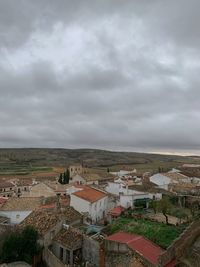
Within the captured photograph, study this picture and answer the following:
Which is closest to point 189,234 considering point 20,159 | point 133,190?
point 133,190

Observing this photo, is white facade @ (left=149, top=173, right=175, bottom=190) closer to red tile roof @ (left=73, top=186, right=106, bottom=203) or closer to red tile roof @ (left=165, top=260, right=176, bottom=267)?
red tile roof @ (left=73, top=186, right=106, bottom=203)

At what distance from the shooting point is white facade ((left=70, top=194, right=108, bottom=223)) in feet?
124

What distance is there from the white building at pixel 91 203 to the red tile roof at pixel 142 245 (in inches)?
487

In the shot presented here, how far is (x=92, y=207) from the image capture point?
38.1 meters

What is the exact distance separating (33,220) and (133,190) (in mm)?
Answer: 16124

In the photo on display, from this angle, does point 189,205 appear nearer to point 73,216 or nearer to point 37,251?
point 73,216

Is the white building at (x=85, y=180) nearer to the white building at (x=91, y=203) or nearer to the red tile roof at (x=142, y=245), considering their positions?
the white building at (x=91, y=203)

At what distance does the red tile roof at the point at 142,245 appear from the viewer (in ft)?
73.0

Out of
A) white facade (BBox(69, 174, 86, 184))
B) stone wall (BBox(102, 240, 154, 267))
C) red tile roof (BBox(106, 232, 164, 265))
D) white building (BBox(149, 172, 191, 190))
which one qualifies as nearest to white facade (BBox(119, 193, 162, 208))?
white building (BBox(149, 172, 191, 190))

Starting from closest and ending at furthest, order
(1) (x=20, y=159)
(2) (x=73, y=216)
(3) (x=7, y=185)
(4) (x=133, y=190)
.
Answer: (2) (x=73, y=216)
(4) (x=133, y=190)
(3) (x=7, y=185)
(1) (x=20, y=159)

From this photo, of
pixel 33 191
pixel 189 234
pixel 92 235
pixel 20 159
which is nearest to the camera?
pixel 189 234

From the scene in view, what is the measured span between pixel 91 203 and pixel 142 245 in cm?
1434

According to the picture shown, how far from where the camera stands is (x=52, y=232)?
1150 inches

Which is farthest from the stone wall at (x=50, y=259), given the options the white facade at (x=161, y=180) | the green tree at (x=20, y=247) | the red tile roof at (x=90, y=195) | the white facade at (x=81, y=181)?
the white facade at (x=81, y=181)
